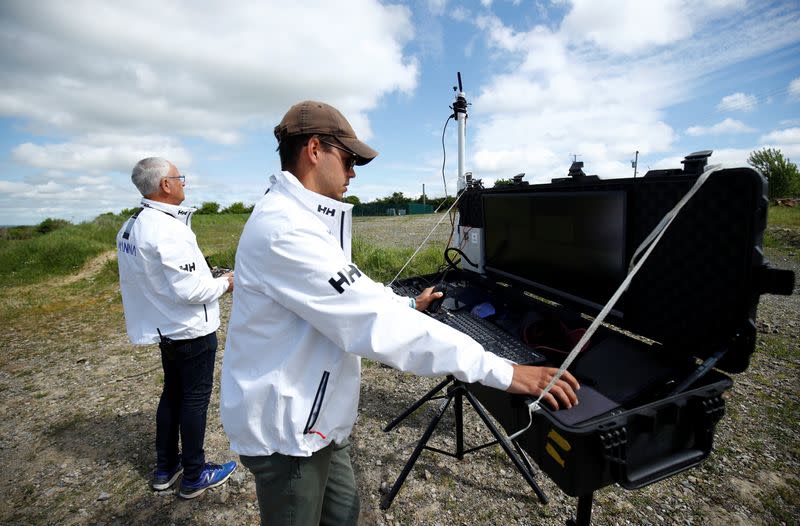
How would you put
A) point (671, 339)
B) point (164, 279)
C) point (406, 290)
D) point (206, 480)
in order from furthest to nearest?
point (406, 290) → point (206, 480) → point (164, 279) → point (671, 339)

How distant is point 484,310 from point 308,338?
1716 millimetres

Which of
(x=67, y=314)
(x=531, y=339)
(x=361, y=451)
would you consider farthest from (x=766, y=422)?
(x=67, y=314)

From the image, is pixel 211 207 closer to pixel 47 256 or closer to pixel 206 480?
pixel 47 256

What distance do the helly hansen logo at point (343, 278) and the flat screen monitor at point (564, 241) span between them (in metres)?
1.39

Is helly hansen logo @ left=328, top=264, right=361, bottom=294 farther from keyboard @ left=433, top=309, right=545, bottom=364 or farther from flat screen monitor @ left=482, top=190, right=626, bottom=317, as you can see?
flat screen monitor @ left=482, top=190, right=626, bottom=317

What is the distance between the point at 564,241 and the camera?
2.19m

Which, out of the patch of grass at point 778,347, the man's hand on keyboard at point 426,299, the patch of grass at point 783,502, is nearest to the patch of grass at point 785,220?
the patch of grass at point 778,347

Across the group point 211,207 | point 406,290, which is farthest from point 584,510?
point 211,207

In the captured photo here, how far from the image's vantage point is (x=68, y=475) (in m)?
3.00

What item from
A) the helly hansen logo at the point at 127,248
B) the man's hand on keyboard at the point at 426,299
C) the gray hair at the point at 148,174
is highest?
the gray hair at the point at 148,174

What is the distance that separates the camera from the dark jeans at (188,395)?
2461 millimetres

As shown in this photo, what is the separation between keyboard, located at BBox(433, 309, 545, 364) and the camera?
6.06ft

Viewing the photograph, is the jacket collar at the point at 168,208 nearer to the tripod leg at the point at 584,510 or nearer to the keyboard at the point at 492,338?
the keyboard at the point at 492,338

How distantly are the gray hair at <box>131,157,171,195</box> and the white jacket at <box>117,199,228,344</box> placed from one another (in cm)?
9
